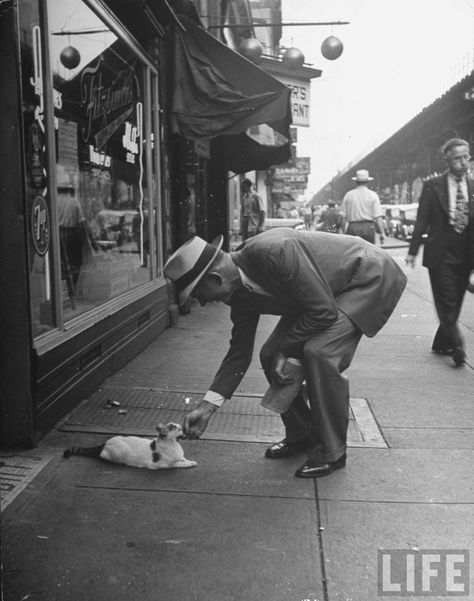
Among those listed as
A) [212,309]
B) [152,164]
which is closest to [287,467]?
[152,164]

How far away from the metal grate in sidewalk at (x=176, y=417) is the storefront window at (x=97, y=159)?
2.40 ft

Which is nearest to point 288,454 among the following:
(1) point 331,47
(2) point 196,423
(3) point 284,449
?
(3) point 284,449

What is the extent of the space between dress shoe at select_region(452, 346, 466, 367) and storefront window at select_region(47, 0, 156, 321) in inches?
127

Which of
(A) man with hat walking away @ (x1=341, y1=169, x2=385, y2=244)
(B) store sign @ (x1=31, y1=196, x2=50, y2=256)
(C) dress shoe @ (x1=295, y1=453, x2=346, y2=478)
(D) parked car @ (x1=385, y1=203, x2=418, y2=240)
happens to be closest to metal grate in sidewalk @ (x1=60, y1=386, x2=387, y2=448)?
(C) dress shoe @ (x1=295, y1=453, x2=346, y2=478)

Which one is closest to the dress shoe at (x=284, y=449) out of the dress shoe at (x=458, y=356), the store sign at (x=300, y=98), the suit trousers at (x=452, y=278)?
the dress shoe at (x=458, y=356)

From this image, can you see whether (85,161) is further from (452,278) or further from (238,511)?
(238,511)

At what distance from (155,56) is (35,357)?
505cm

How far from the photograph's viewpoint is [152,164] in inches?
324

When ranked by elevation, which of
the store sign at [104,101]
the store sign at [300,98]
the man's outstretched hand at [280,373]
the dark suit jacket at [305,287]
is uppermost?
the store sign at [300,98]

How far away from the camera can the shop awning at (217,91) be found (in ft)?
26.0

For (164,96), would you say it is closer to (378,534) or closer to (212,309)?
(212,309)

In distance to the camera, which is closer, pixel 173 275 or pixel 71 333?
pixel 173 275

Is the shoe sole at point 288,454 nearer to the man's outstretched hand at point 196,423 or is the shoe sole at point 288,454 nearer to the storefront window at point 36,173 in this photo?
the man's outstretched hand at point 196,423

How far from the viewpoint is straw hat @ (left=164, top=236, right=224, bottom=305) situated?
3.33 m
